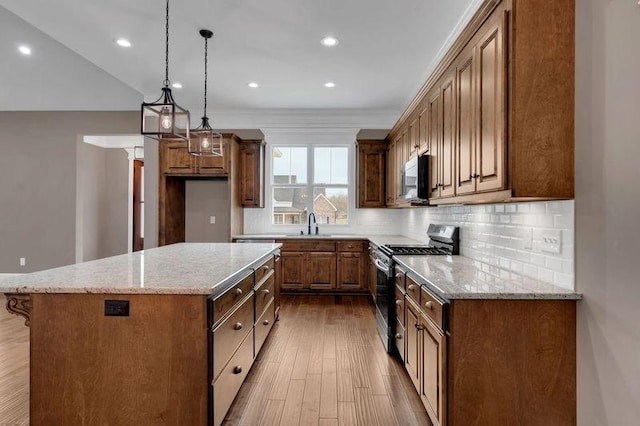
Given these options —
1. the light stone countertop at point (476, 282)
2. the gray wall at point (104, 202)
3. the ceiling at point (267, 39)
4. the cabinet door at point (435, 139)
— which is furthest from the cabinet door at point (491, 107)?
the gray wall at point (104, 202)

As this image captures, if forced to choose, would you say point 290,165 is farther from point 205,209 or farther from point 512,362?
point 512,362

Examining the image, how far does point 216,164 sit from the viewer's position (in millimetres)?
5223

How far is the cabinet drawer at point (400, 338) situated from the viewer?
2711 millimetres

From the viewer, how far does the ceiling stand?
9.37 feet

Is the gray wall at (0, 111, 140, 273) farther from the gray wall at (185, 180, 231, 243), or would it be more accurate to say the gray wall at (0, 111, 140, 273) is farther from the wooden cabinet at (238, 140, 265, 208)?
the wooden cabinet at (238, 140, 265, 208)

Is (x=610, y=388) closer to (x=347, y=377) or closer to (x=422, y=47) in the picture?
(x=347, y=377)

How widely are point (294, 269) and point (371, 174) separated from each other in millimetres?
1915

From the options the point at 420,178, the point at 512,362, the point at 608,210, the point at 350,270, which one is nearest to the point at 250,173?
the point at 350,270

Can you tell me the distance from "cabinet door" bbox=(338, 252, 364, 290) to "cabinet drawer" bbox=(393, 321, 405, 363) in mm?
2032

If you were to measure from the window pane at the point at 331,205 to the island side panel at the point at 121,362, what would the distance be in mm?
4305

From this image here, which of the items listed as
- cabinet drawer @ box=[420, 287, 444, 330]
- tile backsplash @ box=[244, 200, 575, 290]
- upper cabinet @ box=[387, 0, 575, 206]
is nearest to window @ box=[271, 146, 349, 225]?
tile backsplash @ box=[244, 200, 575, 290]

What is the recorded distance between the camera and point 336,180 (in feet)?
19.5

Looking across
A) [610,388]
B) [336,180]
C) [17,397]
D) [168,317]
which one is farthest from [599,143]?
[336,180]

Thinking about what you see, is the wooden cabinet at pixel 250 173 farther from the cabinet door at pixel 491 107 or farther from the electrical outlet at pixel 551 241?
the electrical outlet at pixel 551 241
